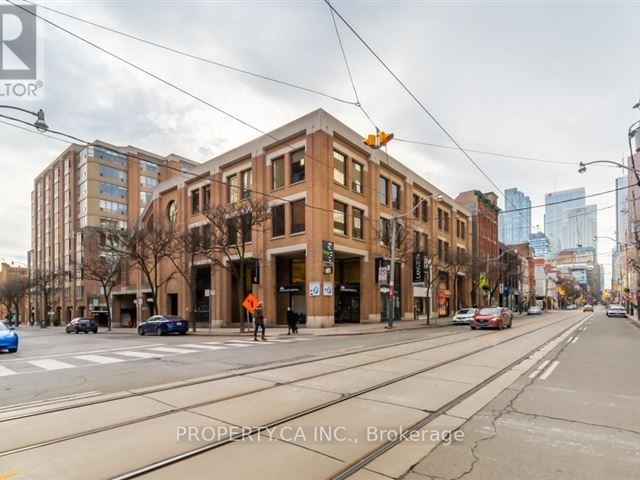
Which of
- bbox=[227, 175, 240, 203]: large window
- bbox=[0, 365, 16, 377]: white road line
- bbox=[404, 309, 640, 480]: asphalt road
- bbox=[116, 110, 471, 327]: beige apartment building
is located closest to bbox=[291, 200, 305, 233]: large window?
bbox=[116, 110, 471, 327]: beige apartment building

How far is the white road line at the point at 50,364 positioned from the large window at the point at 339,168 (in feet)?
69.1

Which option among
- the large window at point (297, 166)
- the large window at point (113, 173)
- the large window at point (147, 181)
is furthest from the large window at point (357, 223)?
the large window at point (113, 173)

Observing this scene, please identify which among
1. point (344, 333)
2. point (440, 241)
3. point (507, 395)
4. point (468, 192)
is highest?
point (468, 192)

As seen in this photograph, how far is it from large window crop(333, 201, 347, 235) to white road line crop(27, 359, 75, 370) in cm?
1962

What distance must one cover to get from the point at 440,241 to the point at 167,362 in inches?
1598

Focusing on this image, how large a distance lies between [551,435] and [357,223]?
2755cm

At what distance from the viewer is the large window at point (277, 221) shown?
30.8m

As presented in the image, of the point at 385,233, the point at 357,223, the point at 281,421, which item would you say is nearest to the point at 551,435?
the point at 281,421

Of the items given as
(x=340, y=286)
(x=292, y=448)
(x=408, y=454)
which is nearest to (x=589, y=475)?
(x=408, y=454)

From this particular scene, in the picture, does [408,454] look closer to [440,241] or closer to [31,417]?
[31,417]

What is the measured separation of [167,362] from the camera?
12.0 metres

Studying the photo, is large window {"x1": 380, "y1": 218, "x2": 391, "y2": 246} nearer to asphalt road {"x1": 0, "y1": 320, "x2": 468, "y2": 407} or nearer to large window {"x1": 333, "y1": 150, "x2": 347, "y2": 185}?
large window {"x1": 333, "y1": 150, "x2": 347, "y2": 185}

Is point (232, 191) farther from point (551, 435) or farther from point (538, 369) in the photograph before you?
point (551, 435)

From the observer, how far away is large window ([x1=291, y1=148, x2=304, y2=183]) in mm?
29797
